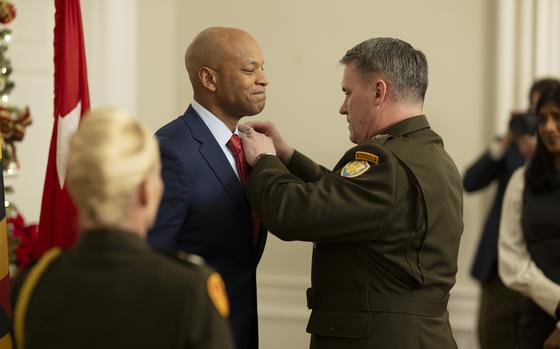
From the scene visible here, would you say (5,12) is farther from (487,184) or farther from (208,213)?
(487,184)

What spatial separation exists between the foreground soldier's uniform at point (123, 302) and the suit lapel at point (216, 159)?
36.2 inches

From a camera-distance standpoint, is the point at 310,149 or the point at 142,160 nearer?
the point at 142,160

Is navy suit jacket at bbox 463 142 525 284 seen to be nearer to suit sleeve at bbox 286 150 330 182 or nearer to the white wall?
the white wall

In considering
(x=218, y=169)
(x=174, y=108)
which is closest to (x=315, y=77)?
(x=174, y=108)

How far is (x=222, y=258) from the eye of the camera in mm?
2359

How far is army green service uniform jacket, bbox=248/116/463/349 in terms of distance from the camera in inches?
87.7

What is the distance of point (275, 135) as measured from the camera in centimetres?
262

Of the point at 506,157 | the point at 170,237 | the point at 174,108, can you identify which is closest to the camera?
the point at 170,237

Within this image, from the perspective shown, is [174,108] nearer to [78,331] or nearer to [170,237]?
[170,237]

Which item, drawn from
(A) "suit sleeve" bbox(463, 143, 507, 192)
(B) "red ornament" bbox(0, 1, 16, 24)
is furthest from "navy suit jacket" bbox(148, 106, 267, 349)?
(A) "suit sleeve" bbox(463, 143, 507, 192)

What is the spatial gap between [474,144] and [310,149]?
0.83m

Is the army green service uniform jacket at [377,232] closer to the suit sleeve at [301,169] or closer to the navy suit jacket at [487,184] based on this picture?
the suit sleeve at [301,169]

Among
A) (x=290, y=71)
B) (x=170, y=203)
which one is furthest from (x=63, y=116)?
(x=290, y=71)

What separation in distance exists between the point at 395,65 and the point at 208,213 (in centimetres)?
64
